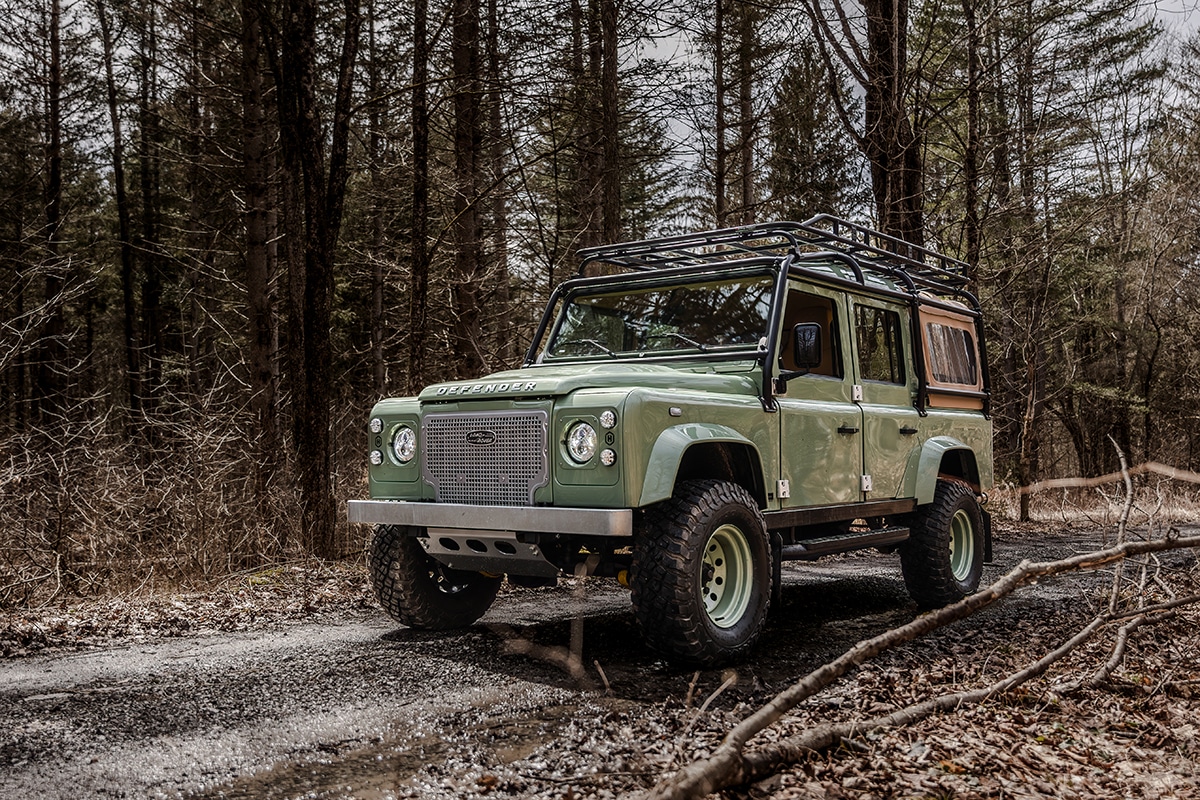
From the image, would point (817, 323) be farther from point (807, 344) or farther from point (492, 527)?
point (492, 527)

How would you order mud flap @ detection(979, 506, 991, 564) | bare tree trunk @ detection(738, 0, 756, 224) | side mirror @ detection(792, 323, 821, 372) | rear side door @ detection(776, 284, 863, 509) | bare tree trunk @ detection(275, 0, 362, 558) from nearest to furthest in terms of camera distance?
side mirror @ detection(792, 323, 821, 372) < rear side door @ detection(776, 284, 863, 509) < mud flap @ detection(979, 506, 991, 564) < bare tree trunk @ detection(275, 0, 362, 558) < bare tree trunk @ detection(738, 0, 756, 224)

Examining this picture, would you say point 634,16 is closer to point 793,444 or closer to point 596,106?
point 596,106

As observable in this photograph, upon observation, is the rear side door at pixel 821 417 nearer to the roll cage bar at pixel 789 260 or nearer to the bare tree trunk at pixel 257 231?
the roll cage bar at pixel 789 260

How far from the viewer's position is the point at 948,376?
7.85 m

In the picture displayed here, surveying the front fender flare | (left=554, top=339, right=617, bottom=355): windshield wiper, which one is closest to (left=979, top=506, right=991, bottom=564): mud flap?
(left=554, top=339, right=617, bottom=355): windshield wiper

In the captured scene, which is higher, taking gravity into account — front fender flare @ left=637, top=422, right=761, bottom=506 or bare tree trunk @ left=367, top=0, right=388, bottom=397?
bare tree trunk @ left=367, top=0, right=388, bottom=397

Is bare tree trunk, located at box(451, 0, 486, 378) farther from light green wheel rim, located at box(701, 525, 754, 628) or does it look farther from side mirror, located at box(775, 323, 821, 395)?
light green wheel rim, located at box(701, 525, 754, 628)

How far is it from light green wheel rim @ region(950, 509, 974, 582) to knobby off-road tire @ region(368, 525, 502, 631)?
4.06m

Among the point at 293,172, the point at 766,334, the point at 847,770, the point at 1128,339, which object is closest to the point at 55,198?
the point at 293,172

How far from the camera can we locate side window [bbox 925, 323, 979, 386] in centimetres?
763

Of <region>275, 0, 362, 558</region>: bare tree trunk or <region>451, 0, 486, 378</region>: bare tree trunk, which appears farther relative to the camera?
<region>451, 0, 486, 378</region>: bare tree trunk

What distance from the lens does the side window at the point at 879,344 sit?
6789 millimetres

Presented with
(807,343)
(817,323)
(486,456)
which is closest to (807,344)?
(807,343)

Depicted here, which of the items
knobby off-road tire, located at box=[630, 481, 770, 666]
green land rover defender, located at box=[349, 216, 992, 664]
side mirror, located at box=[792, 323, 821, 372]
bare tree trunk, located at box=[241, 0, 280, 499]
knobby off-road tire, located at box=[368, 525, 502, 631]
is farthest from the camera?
bare tree trunk, located at box=[241, 0, 280, 499]
